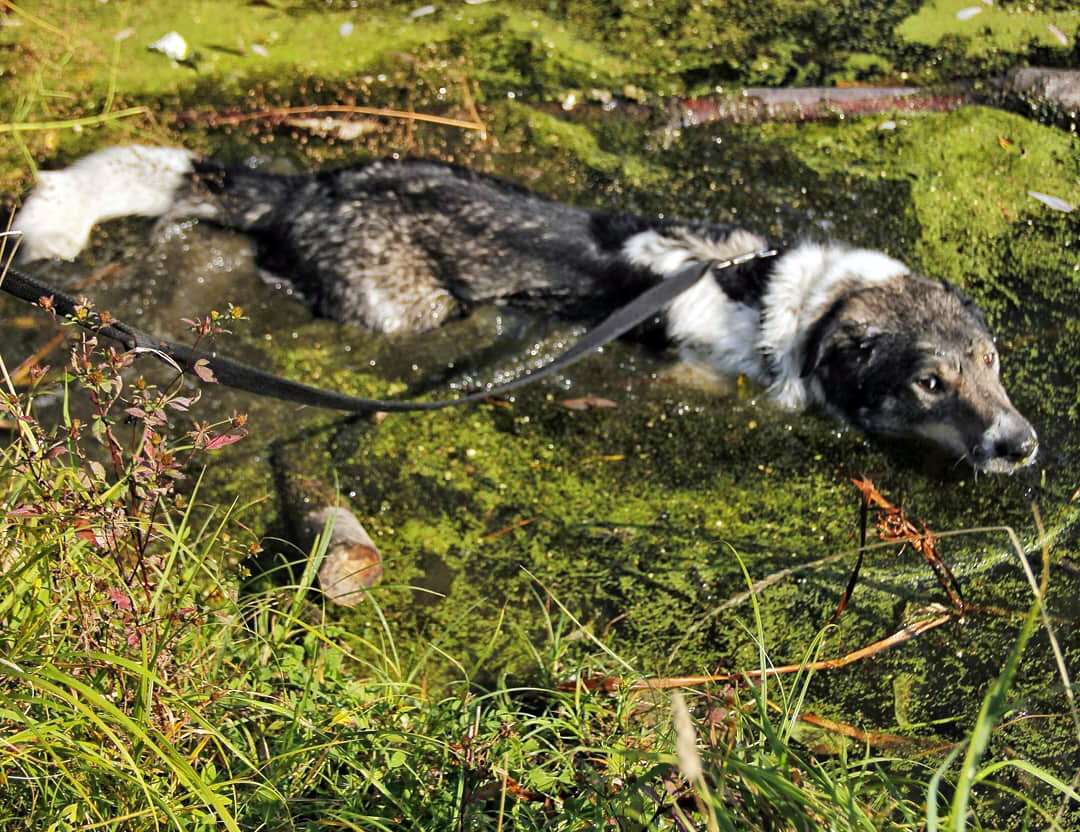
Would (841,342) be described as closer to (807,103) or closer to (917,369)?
(917,369)

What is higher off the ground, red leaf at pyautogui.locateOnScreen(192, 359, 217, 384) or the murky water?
red leaf at pyautogui.locateOnScreen(192, 359, 217, 384)

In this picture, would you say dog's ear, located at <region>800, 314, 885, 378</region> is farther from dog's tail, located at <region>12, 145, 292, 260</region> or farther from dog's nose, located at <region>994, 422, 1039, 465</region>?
dog's tail, located at <region>12, 145, 292, 260</region>

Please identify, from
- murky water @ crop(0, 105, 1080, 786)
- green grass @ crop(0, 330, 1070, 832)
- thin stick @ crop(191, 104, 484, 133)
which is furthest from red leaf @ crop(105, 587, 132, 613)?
thin stick @ crop(191, 104, 484, 133)

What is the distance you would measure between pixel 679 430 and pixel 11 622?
7.59 ft

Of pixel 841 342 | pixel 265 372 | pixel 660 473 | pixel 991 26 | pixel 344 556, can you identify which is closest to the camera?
pixel 265 372

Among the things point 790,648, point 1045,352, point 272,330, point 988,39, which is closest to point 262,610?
point 790,648

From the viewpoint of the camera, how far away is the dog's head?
3490mm

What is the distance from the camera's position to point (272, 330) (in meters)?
3.97

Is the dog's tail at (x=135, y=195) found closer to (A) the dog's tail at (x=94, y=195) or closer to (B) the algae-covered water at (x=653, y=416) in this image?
(A) the dog's tail at (x=94, y=195)

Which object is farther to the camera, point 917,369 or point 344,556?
point 917,369

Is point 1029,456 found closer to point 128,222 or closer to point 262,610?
point 262,610

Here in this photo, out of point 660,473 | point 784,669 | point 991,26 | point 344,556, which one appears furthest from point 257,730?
point 991,26

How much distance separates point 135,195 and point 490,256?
146 centimetres

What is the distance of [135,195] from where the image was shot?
4.04 metres
